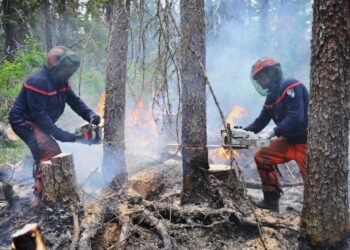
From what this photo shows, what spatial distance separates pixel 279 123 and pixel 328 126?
180cm

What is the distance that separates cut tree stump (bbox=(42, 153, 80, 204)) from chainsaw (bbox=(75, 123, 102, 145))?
0.79 meters

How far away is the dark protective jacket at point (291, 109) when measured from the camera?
506 cm

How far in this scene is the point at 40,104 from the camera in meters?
5.02

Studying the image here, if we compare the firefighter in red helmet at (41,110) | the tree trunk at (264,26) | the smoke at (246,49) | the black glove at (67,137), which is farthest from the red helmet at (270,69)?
the tree trunk at (264,26)

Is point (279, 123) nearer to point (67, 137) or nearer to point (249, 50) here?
point (67, 137)

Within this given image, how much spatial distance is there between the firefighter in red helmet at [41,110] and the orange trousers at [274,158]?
289 centimetres

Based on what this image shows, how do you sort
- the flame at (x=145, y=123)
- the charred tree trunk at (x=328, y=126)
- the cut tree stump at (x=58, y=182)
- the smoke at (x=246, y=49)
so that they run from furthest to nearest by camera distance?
the smoke at (x=246, y=49) < the flame at (x=145, y=123) < the cut tree stump at (x=58, y=182) < the charred tree trunk at (x=328, y=126)

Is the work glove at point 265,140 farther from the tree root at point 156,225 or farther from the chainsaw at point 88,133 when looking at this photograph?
the chainsaw at point 88,133

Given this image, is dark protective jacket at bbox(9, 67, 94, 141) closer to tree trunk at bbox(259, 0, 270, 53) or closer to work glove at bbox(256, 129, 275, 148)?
work glove at bbox(256, 129, 275, 148)

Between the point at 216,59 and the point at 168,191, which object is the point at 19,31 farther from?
the point at 168,191

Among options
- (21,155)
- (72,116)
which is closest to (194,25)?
(21,155)

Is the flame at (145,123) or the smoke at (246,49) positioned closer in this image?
the flame at (145,123)

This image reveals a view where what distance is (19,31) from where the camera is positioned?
16453 millimetres

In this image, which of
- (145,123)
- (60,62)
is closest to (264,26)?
(145,123)
